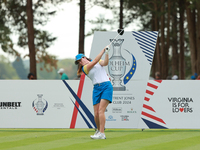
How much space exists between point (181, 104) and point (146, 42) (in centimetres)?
184

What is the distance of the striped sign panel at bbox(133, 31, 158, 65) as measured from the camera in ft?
39.0

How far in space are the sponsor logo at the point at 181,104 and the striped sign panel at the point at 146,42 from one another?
1202mm

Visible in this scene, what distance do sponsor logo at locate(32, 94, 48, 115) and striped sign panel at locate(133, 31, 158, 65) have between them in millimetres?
2907

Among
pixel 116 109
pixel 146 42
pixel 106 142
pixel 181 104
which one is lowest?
pixel 106 142

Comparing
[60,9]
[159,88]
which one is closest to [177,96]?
[159,88]

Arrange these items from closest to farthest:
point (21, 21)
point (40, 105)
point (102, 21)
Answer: point (40, 105) < point (21, 21) < point (102, 21)

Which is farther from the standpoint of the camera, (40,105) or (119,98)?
(40,105)

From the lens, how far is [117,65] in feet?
38.7

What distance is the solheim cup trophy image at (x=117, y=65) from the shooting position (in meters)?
11.8

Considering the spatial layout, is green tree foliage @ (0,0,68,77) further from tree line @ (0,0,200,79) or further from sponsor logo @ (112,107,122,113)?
sponsor logo @ (112,107,122,113)

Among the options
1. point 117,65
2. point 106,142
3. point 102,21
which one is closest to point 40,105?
point 117,65

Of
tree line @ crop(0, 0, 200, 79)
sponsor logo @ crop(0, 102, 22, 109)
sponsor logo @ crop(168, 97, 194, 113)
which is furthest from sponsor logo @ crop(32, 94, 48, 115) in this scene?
tree line @ crop(0, 0, 200, 79)

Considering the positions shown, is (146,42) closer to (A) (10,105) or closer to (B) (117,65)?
(B) (117,65)

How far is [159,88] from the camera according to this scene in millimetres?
11750
